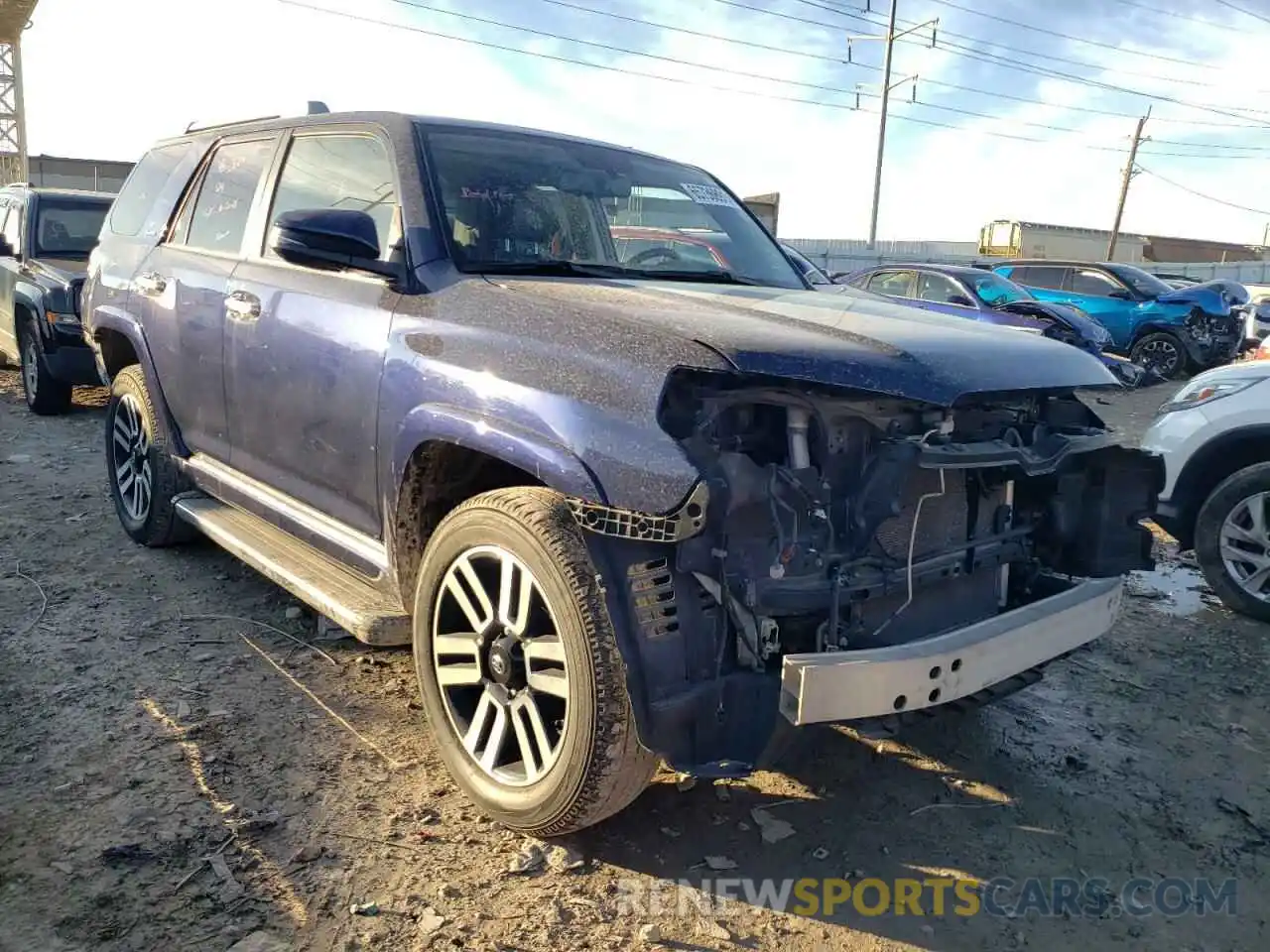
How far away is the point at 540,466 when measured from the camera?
2408mm

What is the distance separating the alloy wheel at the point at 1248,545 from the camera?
4.60 m

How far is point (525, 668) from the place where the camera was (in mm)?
2605

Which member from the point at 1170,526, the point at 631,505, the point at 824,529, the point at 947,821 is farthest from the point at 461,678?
the point at 1170,526

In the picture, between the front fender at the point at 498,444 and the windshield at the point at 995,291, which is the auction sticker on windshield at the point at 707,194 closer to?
the front fender at the point at 498,444

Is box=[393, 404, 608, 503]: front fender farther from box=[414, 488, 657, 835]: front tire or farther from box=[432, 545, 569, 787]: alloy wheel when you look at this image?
box=[432, 545, 569, 787]: alloy wheel

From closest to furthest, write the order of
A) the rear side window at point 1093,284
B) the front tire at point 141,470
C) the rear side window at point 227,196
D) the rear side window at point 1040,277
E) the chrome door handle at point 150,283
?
1. the rear side window at point 227,196
2. the chrome door handle at point 150,283
3. the front tire at point 141,470
4. the rear side window at point 1093,284
5. the rear side window at point 1040,277

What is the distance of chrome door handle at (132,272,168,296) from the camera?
14.6ft

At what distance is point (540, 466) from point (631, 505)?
0.99 feet

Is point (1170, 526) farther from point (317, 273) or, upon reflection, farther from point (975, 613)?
point (317, 273)

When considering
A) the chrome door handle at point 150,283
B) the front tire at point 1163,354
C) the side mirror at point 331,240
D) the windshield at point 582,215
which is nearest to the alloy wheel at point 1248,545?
the windshield at point 582,215

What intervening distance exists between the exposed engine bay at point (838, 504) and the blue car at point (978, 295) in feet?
30.5

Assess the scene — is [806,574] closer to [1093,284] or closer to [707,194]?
[707,194]

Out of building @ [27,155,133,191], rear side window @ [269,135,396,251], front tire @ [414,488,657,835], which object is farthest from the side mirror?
building @ [27,155,133,191]

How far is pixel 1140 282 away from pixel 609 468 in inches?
605
